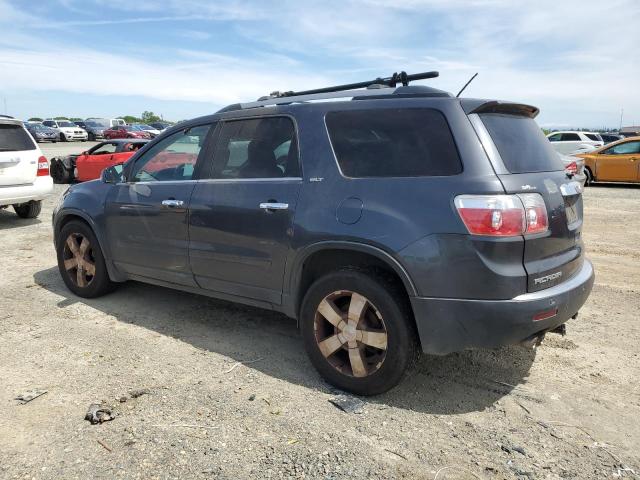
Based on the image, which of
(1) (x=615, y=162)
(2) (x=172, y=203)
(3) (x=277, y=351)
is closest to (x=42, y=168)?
(2) (x=172, y=203)

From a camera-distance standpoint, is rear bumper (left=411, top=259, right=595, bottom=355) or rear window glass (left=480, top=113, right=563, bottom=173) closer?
rear bumper (left=411, top=259, right=595, bottom=355)

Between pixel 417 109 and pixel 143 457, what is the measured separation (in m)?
2.44

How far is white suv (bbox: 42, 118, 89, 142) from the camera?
4053 centimetres

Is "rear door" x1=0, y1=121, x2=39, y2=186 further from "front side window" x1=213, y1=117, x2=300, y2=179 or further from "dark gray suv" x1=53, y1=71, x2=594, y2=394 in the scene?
"front side window" x1=213, y1=117, x2=300, y2=179

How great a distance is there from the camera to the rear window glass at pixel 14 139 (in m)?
8.48

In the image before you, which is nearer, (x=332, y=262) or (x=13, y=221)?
(x=332, y=262)

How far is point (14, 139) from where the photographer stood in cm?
865

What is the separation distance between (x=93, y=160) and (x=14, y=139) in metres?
5.82

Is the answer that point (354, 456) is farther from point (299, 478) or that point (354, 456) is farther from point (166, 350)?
point (166, 350)

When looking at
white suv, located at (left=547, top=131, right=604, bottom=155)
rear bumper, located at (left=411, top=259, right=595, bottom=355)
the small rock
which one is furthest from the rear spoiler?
white suv, located at (left=547, top=131, right=604, bottom=155)

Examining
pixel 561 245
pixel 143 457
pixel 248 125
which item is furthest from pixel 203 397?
pixel 561 245

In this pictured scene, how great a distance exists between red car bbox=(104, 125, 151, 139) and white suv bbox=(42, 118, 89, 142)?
1.79m

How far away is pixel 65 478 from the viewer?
2.53 m

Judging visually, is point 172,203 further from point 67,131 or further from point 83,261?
point 67,131
